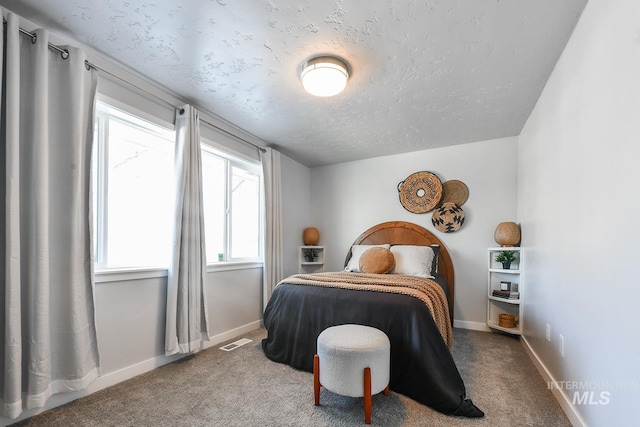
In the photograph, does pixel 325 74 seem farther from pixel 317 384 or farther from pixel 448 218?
pixel 448 218

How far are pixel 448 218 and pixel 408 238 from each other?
0.56 m

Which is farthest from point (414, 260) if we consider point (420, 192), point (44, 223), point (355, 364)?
point (44, 223)

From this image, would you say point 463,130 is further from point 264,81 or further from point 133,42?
point 133,42

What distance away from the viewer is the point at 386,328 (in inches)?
78.1

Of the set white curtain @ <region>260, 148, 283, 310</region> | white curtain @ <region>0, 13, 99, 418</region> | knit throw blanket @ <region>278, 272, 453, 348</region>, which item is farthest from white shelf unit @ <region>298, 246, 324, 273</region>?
white curtain @ <region>0, 13, 99, 418</region>

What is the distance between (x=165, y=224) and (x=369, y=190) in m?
2.71

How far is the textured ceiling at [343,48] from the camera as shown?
1.54m

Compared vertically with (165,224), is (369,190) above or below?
above

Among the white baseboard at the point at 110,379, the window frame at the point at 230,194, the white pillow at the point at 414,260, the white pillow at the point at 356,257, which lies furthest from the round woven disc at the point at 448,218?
the white baseboard at the point at 110,379

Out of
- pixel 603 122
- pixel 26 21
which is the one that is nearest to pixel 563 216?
pixel 603 122

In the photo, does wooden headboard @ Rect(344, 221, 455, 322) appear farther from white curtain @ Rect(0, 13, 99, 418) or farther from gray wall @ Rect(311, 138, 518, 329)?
white curtain @ Rect(0, 13, 99, 418)

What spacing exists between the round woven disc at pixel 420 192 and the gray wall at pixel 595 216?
1484mm

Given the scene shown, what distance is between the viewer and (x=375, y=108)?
8.73 ft

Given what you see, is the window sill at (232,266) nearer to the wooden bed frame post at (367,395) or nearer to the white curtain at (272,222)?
the white curtain at (272,222)
